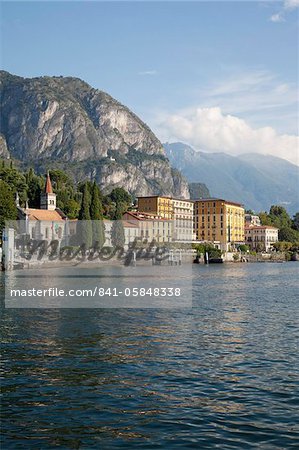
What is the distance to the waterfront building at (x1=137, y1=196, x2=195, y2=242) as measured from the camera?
176 metres

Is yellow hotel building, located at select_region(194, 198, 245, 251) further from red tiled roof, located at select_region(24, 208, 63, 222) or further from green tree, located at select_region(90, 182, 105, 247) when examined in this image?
green tree, located at select_region(90, 182, 105, 247)

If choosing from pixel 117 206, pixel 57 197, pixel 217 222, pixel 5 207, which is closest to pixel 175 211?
pixel 217 222

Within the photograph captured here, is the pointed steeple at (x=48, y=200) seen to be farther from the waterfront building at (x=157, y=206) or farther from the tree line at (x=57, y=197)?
the waterfront building at (x=157, y=206)

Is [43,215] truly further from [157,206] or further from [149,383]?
[149,383]

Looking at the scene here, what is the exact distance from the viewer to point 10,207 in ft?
313

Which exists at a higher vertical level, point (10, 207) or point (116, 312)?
point (10, 207)

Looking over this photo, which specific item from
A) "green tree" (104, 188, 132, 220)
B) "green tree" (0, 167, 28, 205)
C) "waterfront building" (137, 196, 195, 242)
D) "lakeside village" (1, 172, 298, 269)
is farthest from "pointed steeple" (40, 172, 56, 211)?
"waterfront building" (137, 196, 195, 242)

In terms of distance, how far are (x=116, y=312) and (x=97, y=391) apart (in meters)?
19.1

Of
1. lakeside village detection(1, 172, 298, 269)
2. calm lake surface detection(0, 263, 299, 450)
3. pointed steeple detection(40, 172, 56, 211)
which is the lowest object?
calm lake surface detection(0, 263, 299, 450)

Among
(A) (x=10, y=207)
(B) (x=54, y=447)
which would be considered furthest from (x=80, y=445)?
(A) (x=10, y=207)

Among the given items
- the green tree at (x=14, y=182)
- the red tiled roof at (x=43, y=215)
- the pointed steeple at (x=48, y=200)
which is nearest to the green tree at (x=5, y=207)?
the red tiled roof at (x=43, y=215)

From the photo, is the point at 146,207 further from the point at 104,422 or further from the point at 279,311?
the point at 104,422

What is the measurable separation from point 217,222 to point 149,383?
167 m

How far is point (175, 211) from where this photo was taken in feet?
601
